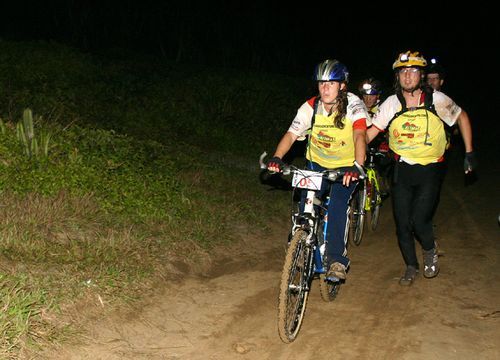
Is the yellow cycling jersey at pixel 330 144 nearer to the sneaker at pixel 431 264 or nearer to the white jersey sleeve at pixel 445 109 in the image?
the white jersey sleeve at pixel 445 109

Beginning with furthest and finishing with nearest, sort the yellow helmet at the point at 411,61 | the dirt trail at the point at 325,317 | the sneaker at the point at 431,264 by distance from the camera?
1. the sneaker at the point at 431,264
2. the yellow helmet at the point at 411,61
3. the dirt trail at the point at 325,317

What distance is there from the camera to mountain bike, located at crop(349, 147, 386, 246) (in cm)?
862

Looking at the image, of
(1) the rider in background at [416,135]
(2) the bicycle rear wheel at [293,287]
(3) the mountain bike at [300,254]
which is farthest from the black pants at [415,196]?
(2) the bicycle rear wheel at [293,287]

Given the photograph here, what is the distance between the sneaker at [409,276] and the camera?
22.5ft

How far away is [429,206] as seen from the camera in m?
6.52

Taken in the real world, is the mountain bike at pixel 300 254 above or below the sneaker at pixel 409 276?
above

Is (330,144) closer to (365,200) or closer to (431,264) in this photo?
(431,264)

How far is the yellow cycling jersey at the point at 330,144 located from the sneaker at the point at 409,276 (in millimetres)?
1704

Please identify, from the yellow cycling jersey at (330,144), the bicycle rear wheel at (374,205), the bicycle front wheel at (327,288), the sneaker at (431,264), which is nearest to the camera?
the yellow cycling jersey at (330,144)

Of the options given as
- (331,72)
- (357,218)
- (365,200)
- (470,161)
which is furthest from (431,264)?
(331,72)

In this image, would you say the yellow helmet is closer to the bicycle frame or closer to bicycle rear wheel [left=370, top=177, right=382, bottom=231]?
the bicycle frame

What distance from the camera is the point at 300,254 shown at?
17.4 feet

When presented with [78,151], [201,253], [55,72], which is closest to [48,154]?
[78,151]

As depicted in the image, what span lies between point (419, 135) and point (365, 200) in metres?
2.64
